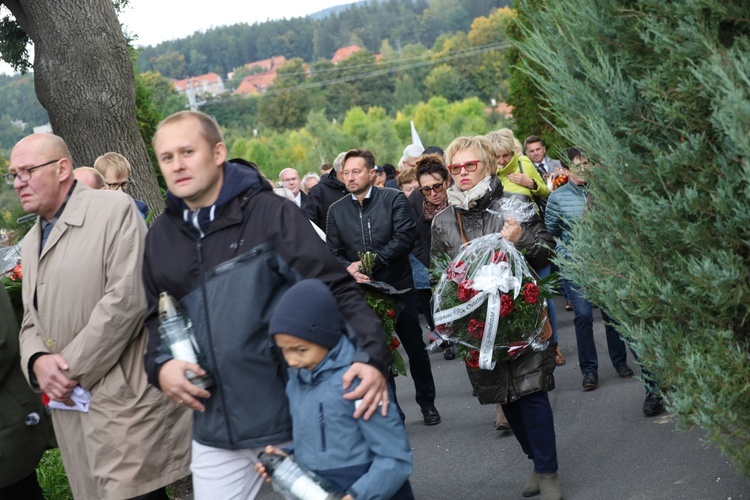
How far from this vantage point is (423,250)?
10016mm

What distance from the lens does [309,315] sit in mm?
3443

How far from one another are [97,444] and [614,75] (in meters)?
2.95

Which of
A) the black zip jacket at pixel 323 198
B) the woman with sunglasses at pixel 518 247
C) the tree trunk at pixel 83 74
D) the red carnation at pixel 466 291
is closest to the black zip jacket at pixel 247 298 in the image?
the red carnation at pixel 466 291

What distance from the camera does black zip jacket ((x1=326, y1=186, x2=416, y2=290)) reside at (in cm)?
764

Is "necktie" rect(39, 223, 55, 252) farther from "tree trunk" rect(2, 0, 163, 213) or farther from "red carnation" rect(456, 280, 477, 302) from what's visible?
"tree trunk" rect(2, 0, 163, 213)

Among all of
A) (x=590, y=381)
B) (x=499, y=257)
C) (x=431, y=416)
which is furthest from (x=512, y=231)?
(x=590, y=381)

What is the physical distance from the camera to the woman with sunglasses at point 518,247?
5.62 meters

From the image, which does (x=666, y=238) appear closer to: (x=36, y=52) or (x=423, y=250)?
Result: (x=423, y=250)

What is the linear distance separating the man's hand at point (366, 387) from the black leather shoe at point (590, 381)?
5.05 meters

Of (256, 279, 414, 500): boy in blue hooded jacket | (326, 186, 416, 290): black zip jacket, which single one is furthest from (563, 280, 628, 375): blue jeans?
(256, 279, 414, 500): boy in blue hooded jacket

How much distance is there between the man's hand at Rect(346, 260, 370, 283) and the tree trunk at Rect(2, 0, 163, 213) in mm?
3750

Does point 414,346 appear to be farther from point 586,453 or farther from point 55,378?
point 55,378

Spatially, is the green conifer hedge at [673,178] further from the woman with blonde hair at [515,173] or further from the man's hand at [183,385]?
the woman with blonde hair at [515,173]

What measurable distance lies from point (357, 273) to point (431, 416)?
1.56 m
